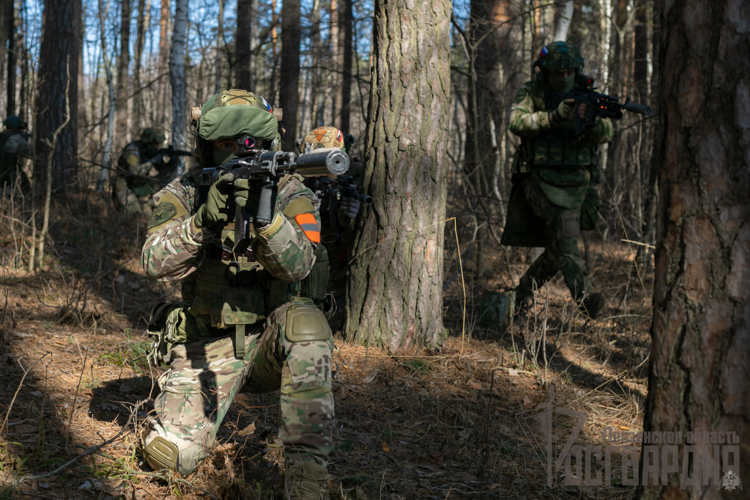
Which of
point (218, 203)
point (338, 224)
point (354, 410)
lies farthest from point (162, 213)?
point (338, 224)

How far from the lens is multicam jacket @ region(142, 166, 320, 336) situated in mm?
2512

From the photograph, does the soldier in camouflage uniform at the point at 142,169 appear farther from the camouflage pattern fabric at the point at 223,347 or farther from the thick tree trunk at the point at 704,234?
the thick tree trunk at the point at 704,234

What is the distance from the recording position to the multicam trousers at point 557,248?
16.0 feet

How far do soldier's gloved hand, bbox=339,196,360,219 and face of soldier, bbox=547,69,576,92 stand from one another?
2062mm

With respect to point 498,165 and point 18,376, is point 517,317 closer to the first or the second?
point 498,165

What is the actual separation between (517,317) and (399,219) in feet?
5.84

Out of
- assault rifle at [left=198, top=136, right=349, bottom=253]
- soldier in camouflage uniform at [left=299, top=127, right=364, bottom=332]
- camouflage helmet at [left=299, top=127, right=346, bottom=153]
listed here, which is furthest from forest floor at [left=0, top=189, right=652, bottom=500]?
camouflage helmet at [left=299, top=127, right=346, bottom=153]

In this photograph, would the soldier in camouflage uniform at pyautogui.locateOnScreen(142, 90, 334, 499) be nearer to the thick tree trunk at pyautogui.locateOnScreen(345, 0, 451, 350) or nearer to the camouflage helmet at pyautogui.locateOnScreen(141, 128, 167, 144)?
the thick tree trunk at pyautogui.locateOnScreen(345, 0, 451, 350)

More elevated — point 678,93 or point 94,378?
point 678,93

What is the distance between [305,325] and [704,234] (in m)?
1.47

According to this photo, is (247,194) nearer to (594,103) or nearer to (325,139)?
(325,139)

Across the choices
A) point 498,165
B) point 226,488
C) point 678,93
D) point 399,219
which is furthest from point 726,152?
point 498,165

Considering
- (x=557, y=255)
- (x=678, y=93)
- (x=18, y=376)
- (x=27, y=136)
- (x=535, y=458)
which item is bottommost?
(x=535, y=458)

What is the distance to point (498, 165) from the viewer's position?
7113 mm
